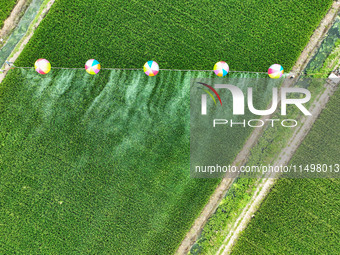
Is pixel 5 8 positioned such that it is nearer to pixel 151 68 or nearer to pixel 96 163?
pixel 151 68

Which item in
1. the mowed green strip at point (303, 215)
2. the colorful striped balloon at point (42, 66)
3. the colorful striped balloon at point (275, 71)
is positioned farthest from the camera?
the mowed green strip at point (303, 215)

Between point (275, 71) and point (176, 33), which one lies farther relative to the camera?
point (176, 33)

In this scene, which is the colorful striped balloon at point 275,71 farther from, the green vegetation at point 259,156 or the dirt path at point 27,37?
the dirt path at point 27,37

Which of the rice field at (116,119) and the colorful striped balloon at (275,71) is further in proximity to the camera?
the rice field at (116,119)

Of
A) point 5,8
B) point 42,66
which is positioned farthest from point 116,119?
point 5,8

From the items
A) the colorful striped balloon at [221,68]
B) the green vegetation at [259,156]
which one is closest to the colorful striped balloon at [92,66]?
the colorful striped balloon at [221,68]

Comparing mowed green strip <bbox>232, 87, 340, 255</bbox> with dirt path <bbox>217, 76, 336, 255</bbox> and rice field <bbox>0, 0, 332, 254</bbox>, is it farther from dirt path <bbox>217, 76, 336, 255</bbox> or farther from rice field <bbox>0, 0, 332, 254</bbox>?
rice field <bbox>0, 0, 332, 254</bbox>
